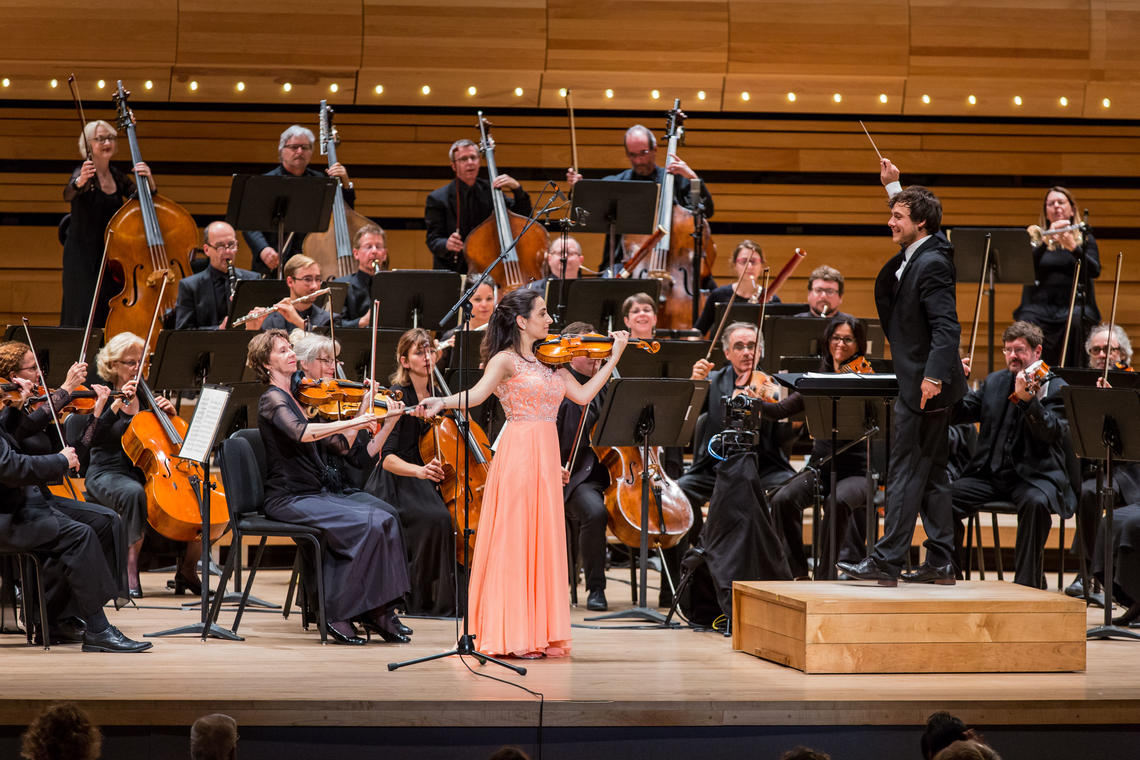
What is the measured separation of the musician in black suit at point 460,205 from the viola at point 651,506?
190 cm

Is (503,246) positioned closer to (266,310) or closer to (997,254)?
(266,310)

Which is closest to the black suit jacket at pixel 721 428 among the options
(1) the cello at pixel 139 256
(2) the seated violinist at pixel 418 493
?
(2) the seated violinist at pixel 418 493

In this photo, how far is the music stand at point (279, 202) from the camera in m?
5.65

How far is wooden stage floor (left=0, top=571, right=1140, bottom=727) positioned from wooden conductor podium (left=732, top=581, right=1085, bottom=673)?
55mm

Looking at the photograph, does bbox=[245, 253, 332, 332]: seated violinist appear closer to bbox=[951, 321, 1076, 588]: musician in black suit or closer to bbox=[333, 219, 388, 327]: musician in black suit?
bbox=[333, 219, 388, 327]: musician in black suit

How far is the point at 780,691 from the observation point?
3402mm

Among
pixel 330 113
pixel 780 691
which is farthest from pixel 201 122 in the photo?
pixel 780 691

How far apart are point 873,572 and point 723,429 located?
1197 millimetres

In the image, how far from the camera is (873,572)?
4004 millimetres

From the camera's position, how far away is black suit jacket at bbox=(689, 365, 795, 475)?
5.21 meters

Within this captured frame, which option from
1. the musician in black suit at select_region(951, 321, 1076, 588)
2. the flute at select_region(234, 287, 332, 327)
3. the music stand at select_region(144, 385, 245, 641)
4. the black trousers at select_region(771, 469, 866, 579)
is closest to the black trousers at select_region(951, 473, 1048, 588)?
the musician in black suit at select_region(951, 321, 1076, 588)

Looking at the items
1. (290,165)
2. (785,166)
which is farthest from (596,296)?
(785,166)

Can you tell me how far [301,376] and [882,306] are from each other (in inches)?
73.5

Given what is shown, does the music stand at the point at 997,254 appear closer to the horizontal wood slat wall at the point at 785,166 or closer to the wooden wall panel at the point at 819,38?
the horizontal wood slat wall at the point at 785,166
